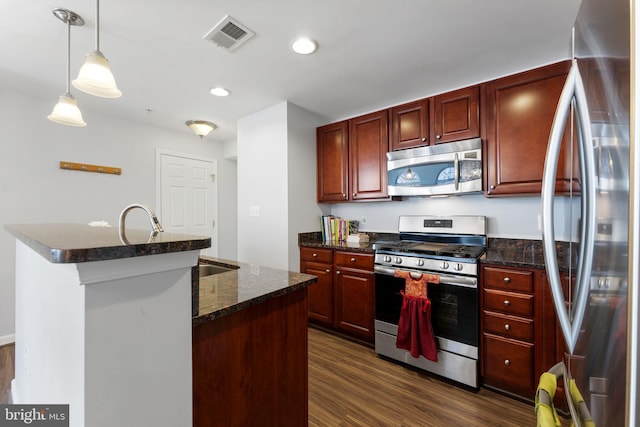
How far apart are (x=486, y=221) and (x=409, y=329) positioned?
47.2 inches

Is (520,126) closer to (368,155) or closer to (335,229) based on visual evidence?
(368,155)

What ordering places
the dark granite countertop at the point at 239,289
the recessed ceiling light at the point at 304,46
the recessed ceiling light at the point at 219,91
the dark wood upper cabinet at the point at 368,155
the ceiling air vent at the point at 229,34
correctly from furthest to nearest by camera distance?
the dark wood upper cabinet at the point at 368,155
the recessed ceiling light at the point at 219,91
the recessed ceiling light at the point at 304,46
the ceiling air vent at the point at 229,34
the dark granite countertop at the point at 239,289

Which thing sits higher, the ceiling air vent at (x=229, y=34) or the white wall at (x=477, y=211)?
the ceiling air vent at (x=229, y=34)

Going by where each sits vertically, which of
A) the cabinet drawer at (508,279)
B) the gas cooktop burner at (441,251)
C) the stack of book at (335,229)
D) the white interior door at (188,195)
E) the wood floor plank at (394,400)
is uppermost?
the white interior door at (188,195)

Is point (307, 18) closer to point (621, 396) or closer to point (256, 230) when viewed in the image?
point (621, 396)

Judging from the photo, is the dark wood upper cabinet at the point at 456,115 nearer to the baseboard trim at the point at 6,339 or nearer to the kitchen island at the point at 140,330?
the kitchen island at the point at 140,330

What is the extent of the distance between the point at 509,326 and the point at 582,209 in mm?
1452

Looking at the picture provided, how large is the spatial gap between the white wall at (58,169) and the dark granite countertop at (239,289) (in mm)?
2789

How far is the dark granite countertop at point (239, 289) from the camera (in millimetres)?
Result: 859

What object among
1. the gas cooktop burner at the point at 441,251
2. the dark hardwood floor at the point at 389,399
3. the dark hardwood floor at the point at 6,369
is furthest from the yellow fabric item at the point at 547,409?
the dark hardwood floor at the point at 6,369

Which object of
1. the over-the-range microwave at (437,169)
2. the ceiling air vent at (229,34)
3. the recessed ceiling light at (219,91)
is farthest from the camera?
the recessed ceiling light at (219,91)

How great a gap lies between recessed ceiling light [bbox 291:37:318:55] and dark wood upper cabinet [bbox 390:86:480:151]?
112cm

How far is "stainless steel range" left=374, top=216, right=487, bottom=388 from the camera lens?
1.88 metres

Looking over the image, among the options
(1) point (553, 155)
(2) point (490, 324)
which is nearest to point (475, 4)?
(1) point (553, 155)
